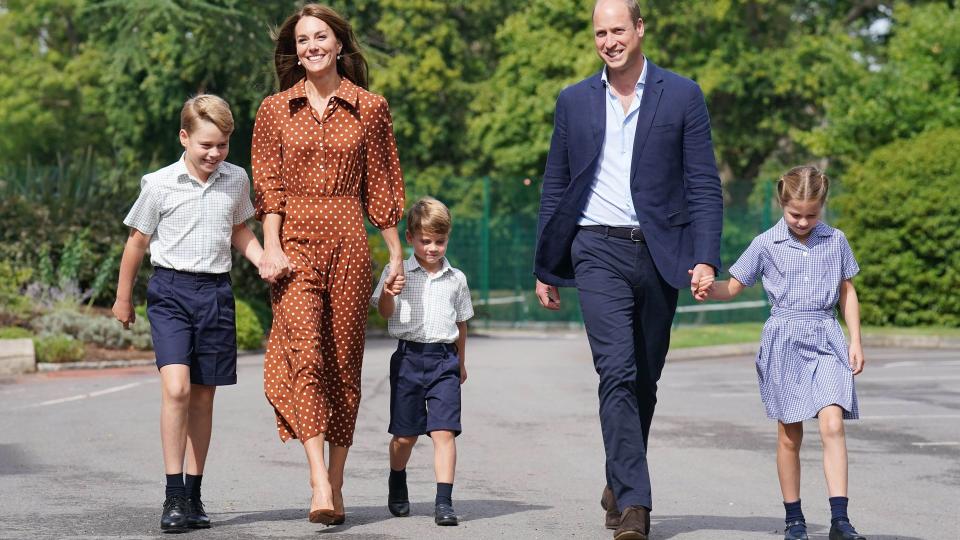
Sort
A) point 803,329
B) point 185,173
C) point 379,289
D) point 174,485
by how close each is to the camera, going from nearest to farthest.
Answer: point 803,329, point 174,485, point 185,173, point 379,289

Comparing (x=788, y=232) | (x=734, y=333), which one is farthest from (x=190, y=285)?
(x=734, y=333)

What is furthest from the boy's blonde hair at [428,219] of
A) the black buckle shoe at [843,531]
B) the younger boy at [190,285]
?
the black buckle shoe at [843,531]

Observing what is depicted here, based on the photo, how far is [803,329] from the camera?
648 centimetres

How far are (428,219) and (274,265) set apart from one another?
2.90 ft

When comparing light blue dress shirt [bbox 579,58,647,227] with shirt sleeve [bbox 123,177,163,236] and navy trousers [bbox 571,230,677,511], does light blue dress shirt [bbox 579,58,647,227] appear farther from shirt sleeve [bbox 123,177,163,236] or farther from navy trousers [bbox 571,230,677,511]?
shirt sleeve [bbox 123,177,163,236]

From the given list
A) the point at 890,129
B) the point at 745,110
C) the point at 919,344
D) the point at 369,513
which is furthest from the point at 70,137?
the point at 369,513

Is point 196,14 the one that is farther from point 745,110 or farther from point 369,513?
point 745,110

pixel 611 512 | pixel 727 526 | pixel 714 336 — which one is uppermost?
pixel 714 336

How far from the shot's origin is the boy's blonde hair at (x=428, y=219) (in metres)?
7.14

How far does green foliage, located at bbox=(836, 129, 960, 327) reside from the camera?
24484mm

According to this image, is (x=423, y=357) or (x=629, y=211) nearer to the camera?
(x=629, y=211)

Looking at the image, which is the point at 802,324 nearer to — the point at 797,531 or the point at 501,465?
the point at 797,531

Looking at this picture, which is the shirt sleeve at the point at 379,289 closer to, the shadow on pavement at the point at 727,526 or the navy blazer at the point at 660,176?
the navy blazer at the point at 660,176

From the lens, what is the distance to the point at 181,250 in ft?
22.1
